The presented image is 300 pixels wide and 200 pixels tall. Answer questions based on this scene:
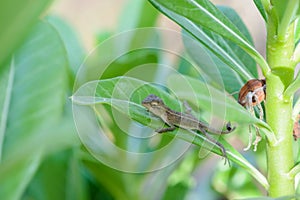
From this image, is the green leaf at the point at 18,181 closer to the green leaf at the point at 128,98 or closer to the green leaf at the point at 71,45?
the green leaf at the point at 128,98

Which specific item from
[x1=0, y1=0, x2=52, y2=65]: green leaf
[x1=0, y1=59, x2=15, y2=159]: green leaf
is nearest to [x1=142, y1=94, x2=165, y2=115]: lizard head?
[x1=0, y1=59, x2=15, y2=159]: green leaf

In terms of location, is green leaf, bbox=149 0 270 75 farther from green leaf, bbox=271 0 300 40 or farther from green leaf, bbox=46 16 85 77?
green leaf, bbox=46 16 85 77

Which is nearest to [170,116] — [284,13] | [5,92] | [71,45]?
[284,13]

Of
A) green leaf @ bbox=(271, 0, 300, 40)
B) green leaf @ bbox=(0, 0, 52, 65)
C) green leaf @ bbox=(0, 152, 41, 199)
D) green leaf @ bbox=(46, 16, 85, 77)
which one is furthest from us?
green leaf @ bbox=(46, 16, 85, 77)

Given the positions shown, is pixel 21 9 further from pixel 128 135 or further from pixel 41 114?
pixel 128 135

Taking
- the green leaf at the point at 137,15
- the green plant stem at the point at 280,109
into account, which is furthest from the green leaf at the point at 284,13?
the green leaf at the point at 137,15

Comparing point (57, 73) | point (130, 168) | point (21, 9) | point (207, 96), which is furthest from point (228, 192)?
point (21, 9)

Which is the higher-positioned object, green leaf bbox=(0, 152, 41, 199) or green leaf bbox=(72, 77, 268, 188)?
green leaf bbox=(72, 77, 268, 188)
